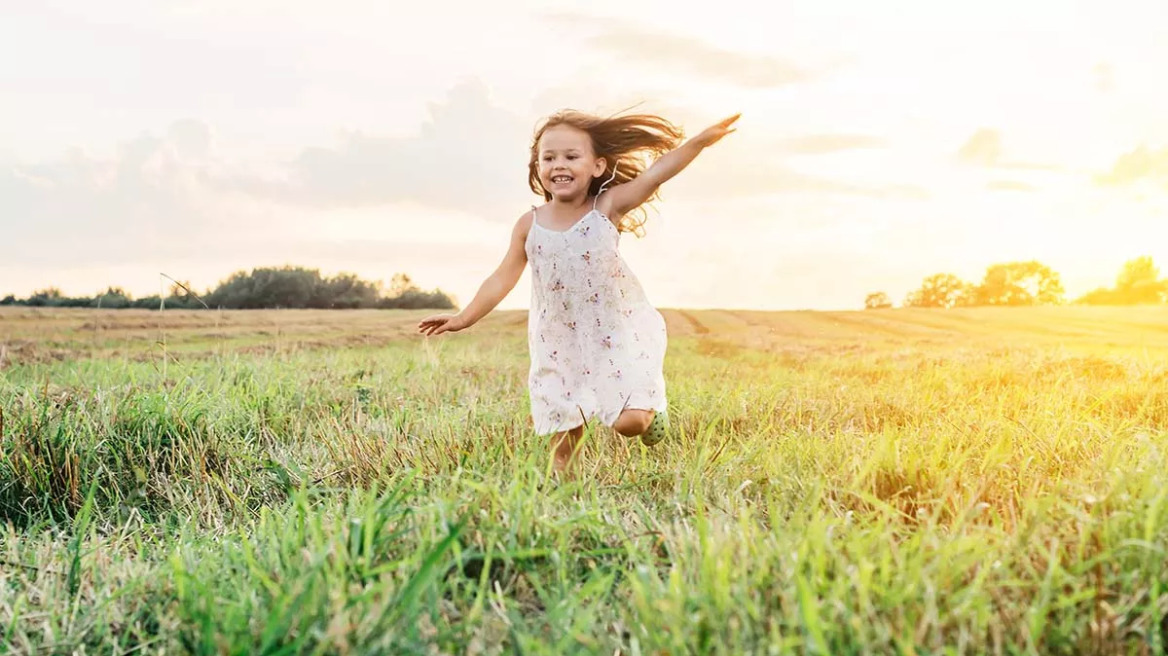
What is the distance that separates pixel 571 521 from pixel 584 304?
2.00 m

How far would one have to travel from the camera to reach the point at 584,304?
13.7 ft

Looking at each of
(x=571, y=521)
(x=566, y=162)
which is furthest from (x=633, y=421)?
(x=571, y=521)

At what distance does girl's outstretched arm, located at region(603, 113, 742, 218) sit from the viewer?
3.84 metres

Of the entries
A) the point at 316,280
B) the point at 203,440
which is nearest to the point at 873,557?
the point at 203,440

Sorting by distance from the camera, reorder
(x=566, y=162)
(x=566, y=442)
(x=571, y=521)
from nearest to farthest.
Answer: (x=571, y=521) < (x=566, y=162) < (x=566, y=442)

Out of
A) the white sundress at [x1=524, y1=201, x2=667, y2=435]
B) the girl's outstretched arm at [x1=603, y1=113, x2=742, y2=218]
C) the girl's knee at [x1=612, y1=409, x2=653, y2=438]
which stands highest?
the girl's outstretched arm at [x1=603, y1=113, x2=742, y2=218]

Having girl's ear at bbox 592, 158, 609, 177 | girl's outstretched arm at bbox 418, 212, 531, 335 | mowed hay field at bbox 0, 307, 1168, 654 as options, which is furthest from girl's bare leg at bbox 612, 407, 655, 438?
girl's ear at bbox 592, 158, 609, 177

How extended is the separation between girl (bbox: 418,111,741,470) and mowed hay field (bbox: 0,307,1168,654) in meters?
0.20

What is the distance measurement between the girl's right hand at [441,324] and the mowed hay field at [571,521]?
46 cm

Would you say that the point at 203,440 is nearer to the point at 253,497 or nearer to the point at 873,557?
the point at 253,497

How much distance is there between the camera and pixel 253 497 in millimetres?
3648

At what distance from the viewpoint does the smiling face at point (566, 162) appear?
4129mm

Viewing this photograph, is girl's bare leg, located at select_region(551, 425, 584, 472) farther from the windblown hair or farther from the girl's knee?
the windblown hair

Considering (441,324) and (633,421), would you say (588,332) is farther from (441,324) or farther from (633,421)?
(441,324)
